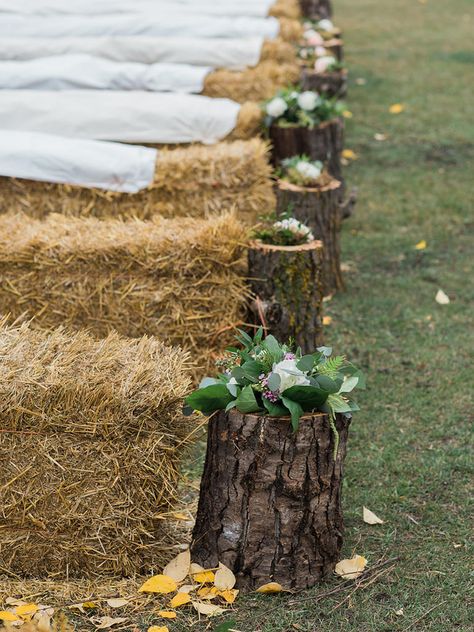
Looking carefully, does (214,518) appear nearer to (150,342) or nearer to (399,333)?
(150,342)

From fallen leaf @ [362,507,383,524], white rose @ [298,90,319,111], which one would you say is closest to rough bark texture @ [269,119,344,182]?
white rose @ [298,90,319,111]

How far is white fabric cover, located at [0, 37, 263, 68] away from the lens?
8.18 meters

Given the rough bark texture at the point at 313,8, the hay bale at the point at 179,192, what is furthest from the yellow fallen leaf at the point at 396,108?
the hay bale at the point at 179,192

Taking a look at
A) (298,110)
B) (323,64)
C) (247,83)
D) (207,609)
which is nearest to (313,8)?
(323,64)

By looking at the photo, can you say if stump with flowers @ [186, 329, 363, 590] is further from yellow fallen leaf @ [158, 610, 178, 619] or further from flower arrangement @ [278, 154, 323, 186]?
flower arrangement @ [278, 154, 323, 186]

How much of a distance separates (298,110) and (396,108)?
448 centimetres

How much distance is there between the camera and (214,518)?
132 inches

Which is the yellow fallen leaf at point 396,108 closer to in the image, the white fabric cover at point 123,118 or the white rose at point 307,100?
the white rose at point 307,100

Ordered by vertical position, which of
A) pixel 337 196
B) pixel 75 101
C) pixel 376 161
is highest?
pixel 75 101

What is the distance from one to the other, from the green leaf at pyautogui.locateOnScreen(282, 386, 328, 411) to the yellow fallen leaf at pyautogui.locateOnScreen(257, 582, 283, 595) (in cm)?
62

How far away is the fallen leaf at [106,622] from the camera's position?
3.14m

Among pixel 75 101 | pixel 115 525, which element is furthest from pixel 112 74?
pixel 115 525

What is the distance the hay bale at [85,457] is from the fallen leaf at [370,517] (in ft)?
2.73

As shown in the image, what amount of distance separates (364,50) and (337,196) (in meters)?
9.55
